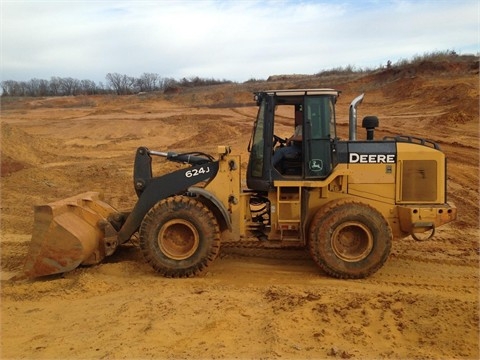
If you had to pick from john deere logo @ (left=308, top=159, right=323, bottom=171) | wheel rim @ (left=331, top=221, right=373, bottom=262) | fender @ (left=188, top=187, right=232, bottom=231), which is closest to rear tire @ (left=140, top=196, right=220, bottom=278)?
fender @ (left=188, top=187, right=232, bottom=231)

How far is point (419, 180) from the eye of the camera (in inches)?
252

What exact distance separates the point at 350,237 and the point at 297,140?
1402 mm

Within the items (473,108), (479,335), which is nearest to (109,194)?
(479,335)

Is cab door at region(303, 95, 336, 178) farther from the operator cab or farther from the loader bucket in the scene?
the loader bucket

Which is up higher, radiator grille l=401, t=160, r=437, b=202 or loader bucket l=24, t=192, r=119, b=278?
radiator grille l=401, t=160, r=437, b=202

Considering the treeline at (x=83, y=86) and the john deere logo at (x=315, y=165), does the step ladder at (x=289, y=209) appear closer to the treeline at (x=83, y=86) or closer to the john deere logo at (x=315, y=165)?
the john deere logo at (x=315, y=165)

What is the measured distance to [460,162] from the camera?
13195mm

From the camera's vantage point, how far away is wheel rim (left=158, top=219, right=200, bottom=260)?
20.6 feet

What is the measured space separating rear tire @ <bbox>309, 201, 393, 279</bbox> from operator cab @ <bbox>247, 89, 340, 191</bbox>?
0.55m

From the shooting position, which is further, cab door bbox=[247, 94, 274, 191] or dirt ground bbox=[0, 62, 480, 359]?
cab door bbox=[247, 94, 274, 191]

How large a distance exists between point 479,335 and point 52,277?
4861mm

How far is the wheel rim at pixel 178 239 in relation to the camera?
6270mm

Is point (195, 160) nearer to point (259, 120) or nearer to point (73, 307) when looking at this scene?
point (259, 120)

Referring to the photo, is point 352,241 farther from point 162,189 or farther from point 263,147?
point 162,189
